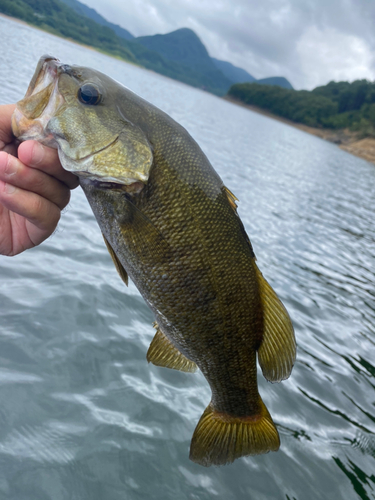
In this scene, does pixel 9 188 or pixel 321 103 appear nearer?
pixel 9 188

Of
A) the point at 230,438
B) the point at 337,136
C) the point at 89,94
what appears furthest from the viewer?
the point at 337,136

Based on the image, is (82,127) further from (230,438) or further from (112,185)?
(230,438)

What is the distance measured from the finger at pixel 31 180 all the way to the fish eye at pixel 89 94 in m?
0.44

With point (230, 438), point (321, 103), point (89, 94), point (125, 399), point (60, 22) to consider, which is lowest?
point (125, 399)

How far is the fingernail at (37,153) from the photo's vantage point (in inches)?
72.5

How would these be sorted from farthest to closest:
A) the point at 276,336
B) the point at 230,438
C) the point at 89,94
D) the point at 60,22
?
the point at 60,22 → the point at 230,438 → the point at 276,336 → the point at 89,94

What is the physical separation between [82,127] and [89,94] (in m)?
0.20

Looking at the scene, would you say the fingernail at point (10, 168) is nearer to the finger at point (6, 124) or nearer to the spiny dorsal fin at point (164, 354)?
the finger at point (6, 124)

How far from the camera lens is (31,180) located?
1.93 meters

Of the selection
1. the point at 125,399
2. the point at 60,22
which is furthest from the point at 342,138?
the point at 125,399

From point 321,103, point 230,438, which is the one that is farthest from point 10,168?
point 321,103

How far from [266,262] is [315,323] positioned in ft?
6.71

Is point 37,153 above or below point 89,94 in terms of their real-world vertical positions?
below

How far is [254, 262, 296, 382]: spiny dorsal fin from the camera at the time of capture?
214 cm
